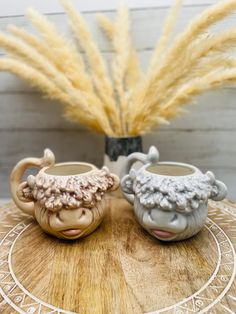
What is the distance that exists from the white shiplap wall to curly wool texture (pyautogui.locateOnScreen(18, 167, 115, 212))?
35cm

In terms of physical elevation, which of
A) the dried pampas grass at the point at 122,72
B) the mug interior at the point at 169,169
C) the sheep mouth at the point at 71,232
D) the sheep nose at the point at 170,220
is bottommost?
the sheep mouth at the point at 71,232

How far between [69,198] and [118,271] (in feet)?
0.42

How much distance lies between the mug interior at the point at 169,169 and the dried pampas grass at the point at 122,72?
130 millimetres

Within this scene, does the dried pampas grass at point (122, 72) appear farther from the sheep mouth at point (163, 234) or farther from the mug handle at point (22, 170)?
the sheep mouth at point (163, 234)

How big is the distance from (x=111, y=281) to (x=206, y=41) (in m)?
0.44

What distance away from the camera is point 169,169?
1.61 feet

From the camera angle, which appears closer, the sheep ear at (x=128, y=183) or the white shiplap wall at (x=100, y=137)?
the sheep ear at (x=128, y=183)

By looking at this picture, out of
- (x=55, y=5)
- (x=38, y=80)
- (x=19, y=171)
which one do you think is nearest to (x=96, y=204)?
(x=19, y=171)

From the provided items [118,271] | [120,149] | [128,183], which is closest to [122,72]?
[120,149]

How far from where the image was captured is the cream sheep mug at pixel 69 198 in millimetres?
421

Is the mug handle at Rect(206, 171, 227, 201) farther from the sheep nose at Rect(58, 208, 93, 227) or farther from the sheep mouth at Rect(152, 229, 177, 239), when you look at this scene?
the sheep nose at Rect(58, 208, 93, 227)

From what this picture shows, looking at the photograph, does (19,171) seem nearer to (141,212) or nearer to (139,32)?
(141,212)

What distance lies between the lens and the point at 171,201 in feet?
1.33

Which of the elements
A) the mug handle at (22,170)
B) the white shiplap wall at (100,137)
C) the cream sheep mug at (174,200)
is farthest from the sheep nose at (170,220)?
the white shiplap wall at (100,137)
